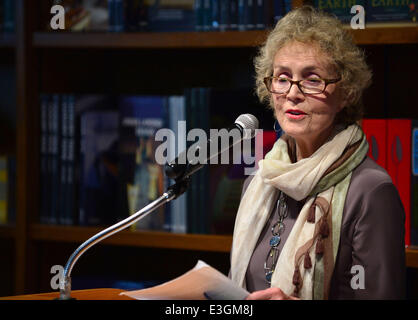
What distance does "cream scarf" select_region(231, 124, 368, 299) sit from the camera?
1517mm

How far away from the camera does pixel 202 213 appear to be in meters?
2.01

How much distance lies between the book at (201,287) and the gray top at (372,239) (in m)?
0.40

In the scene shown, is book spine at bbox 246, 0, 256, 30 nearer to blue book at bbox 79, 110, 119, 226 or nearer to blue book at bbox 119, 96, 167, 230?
blue book at bbox 119, 96, 167, 230

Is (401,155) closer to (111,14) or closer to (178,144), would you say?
(178,144)

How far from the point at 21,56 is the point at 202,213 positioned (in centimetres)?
74

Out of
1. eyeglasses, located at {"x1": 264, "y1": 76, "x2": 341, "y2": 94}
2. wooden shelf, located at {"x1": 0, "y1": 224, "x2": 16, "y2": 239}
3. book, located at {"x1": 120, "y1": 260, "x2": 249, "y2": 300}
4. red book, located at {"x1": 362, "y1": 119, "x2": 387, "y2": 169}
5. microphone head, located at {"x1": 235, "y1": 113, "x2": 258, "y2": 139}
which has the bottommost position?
wooden shelf, located at {"x1": 0, "y1": 224, "x2": 16, "y2": 239}

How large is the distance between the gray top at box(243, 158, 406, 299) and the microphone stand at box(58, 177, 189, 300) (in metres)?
0.43

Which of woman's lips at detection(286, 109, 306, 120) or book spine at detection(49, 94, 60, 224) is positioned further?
book spine at detection(49, 94, 60, 224)

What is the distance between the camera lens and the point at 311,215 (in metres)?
1.56

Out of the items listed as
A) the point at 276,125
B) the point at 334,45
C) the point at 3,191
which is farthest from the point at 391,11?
the point at 3,191

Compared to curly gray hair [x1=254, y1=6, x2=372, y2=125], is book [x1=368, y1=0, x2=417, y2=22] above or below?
above

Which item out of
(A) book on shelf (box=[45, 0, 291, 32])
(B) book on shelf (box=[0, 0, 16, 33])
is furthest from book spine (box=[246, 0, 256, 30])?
(B) book on shelf (box=[0, 0, 16, 33])
